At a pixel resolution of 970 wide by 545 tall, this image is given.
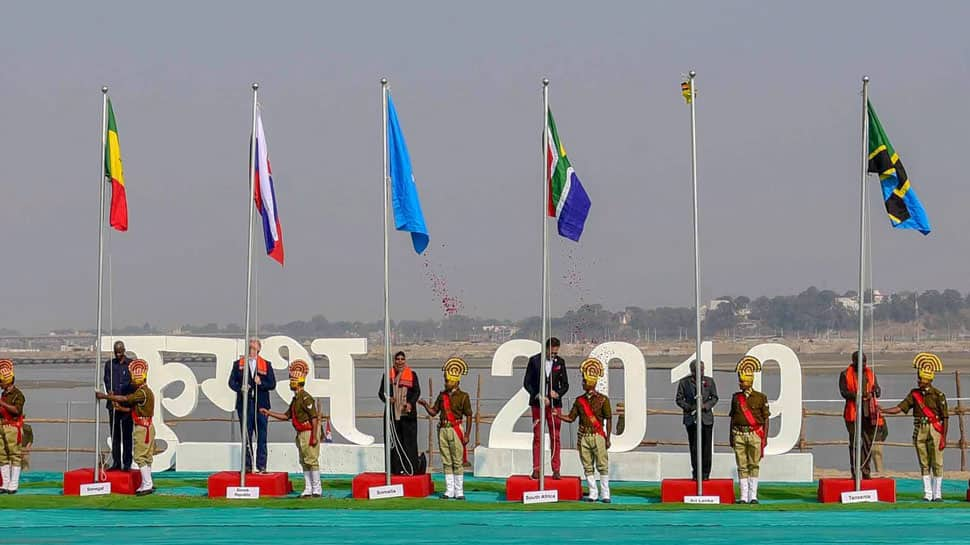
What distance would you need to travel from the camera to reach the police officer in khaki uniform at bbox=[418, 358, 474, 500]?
16312 mm

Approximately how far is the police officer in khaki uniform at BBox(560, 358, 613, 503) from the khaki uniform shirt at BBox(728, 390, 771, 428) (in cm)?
146

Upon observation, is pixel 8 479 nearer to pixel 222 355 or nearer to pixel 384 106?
pixel 222 355

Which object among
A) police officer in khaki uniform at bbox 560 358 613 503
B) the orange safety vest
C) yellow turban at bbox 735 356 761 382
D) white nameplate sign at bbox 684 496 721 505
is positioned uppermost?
yellow turban at bbox 735 356 761 382

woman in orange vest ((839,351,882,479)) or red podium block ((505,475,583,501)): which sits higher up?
woman in orange vest ((839,351,882,479))

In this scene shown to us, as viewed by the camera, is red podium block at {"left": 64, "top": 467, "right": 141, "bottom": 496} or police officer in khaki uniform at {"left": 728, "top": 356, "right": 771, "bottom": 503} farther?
red podium block at {"left": 64, "top": 467, "right": 141, "bottom": 496}

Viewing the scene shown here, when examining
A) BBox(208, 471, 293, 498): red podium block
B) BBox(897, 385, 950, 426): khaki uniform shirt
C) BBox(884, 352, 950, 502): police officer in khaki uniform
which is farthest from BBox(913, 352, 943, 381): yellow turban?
BBox(208, 471, 293, 498): red podium block

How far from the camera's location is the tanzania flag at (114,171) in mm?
17078

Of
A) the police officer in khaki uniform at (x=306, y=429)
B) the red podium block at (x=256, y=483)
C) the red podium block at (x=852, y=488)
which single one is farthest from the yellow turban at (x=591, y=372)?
the red podium block at (x=256, y=483)

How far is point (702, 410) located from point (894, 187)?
343 cm

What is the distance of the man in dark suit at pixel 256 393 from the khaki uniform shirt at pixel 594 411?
14.2 feet

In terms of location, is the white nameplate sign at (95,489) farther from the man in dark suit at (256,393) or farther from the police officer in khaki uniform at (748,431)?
the police officer in khaki uniform at (748,431)

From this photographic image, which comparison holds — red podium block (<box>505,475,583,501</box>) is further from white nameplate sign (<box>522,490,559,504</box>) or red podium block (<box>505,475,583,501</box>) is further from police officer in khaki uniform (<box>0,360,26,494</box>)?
police officer in khaki uniform (<box>0,360,26,494</box>)

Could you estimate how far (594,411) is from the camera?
52.7ft

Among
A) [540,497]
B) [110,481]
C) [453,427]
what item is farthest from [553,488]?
[110,481]
